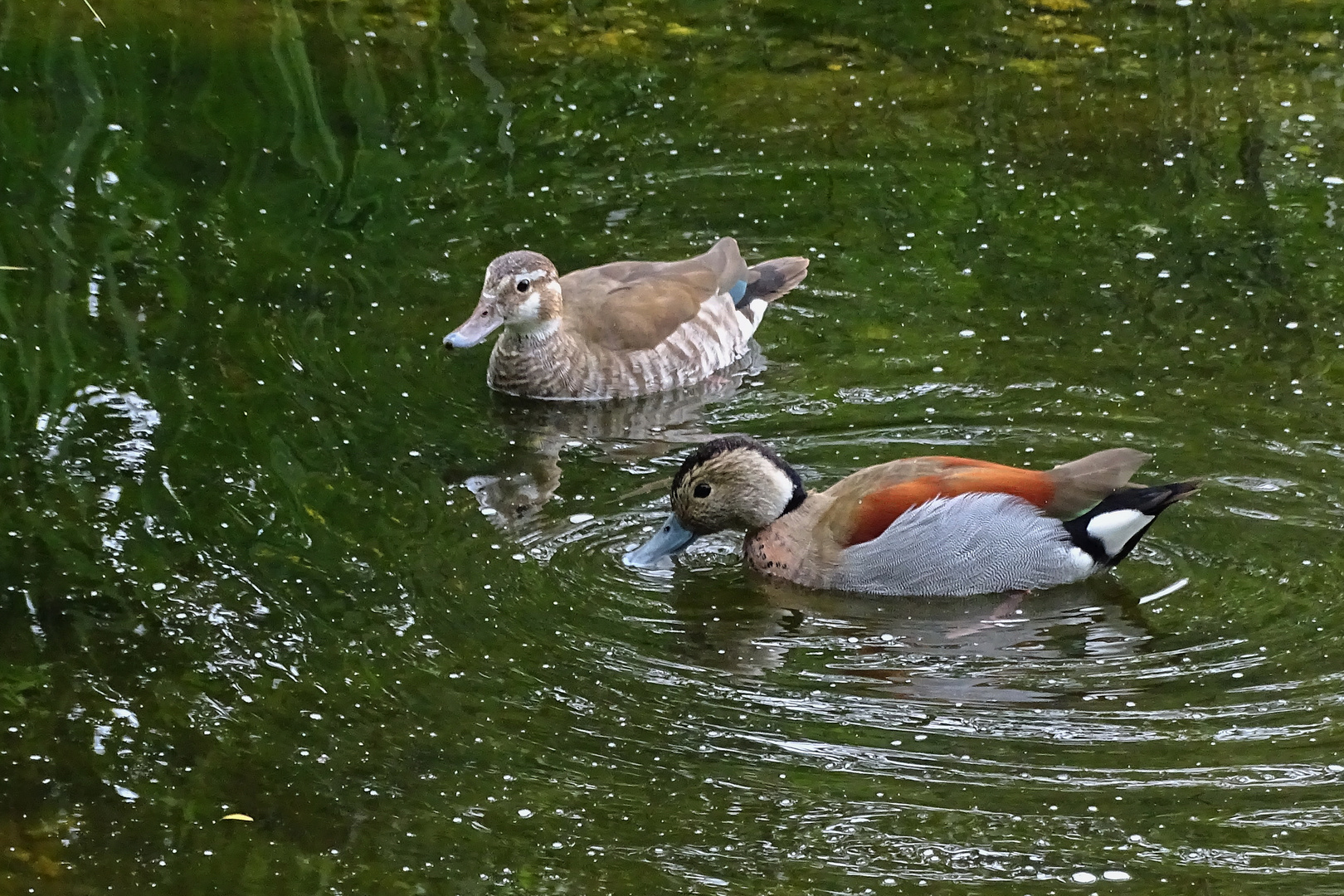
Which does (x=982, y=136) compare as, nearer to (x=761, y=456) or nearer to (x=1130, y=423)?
(x=1130, y=423)

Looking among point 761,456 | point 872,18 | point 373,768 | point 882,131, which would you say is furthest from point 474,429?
point 872,18

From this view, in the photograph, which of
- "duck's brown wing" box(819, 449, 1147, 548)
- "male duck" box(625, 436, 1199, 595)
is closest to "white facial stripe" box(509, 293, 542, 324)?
"male duck" box(625, 436, 1199, 595)

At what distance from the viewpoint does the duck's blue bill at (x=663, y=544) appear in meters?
7.73

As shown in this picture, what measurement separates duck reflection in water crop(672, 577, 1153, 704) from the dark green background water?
3 cm

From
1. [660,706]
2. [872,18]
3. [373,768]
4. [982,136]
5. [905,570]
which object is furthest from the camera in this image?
[872,18]

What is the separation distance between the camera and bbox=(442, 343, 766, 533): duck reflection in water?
8398 millimetres

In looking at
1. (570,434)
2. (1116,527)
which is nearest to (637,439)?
Answer: (570,434)

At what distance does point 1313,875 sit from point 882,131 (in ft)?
25.2

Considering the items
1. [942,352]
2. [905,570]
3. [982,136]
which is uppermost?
[982,136]

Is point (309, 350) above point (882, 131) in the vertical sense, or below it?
below

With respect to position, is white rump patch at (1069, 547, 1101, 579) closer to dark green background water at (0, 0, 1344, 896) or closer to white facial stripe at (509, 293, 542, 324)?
dark green background water at (0, 0, 1344, 896)

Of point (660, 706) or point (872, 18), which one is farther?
point (872, 18)

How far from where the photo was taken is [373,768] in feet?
20.3

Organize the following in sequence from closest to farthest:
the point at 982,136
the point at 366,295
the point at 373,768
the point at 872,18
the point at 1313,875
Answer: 1. the point at 1313,875
2. the point at 373,768
3. the point at 366,295
4. the point at 982,136
5. the point at 872,18
